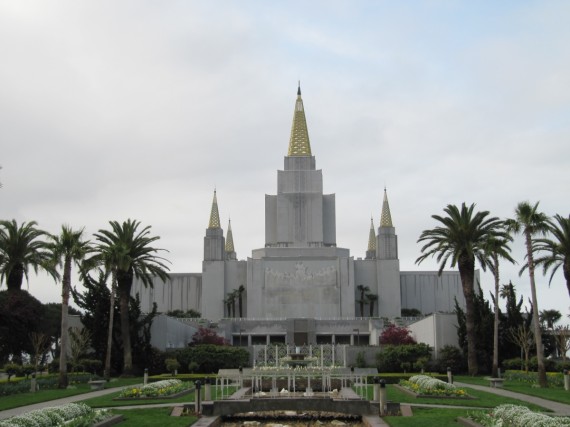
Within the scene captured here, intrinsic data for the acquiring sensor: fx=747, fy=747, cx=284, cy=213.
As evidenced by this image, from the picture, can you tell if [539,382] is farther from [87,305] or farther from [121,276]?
[87,305]

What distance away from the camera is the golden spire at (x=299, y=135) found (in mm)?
86688

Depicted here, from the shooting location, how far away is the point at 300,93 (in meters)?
89.1

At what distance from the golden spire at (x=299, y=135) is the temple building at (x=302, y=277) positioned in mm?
116

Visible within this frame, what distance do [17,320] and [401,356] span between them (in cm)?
2361

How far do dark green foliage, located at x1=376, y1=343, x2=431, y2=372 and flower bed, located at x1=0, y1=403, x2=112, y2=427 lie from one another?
2945 cm

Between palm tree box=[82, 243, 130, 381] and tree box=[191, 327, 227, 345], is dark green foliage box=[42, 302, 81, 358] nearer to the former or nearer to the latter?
tree box=[191, 327, 227, 345]

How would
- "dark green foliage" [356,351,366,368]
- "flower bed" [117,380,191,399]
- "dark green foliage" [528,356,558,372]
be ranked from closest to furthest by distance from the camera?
"flower bed" [117,380,191,399] < "dark green foliage" [528,356,558,372] < "dark green foliage" [356,351,366,368]

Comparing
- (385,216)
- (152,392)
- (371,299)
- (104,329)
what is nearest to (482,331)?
(104,329)

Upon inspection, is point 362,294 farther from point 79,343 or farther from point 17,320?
point 17,320

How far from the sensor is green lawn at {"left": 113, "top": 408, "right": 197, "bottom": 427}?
59.7 ft

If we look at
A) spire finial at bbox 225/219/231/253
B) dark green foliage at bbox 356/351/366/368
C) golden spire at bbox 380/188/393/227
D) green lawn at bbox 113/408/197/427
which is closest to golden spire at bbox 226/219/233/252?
spire finial at bbox 225/219/231/253

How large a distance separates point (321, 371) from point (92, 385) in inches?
441

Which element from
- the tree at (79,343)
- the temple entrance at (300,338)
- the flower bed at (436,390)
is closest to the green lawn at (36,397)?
the tree at (79,343)

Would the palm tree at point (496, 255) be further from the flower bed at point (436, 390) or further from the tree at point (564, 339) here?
the flower bed at point (436, 390)
